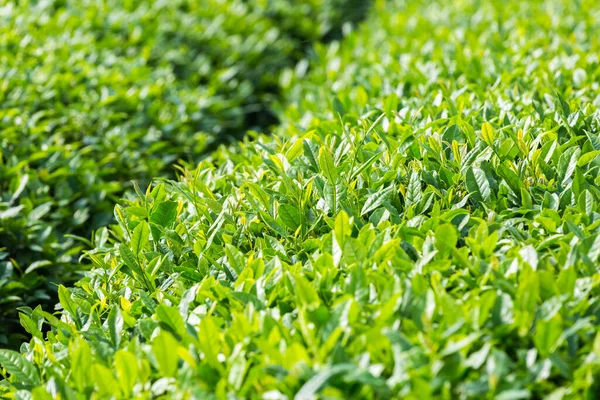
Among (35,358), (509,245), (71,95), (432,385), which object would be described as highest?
(71,95)

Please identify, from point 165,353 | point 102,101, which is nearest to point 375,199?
point 165,353

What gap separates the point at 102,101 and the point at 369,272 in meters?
3.14

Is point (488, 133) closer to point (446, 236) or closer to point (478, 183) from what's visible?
point (478, 183)

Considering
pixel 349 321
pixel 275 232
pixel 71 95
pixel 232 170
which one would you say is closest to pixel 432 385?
pixel 349 321

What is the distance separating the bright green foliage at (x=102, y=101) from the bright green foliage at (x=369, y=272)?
77 cm

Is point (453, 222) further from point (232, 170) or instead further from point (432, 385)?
point (232, 170)

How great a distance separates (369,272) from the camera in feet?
7.08

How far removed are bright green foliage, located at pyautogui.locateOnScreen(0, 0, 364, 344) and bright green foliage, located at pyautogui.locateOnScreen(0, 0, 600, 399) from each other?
2.53ft

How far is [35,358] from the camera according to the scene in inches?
90.5

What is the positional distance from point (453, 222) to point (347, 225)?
0.41 metres

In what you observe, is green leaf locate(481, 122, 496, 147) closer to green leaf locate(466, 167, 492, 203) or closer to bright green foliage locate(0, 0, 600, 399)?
bright green foliage locate(0, 0, 600, 399)

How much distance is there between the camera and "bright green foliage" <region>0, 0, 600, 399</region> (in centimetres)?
180

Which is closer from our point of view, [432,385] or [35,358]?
[432,385]

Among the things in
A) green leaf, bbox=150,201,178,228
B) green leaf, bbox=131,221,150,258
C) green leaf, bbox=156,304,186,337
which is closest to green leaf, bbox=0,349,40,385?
green leaf, bbox=156,304,186,337
